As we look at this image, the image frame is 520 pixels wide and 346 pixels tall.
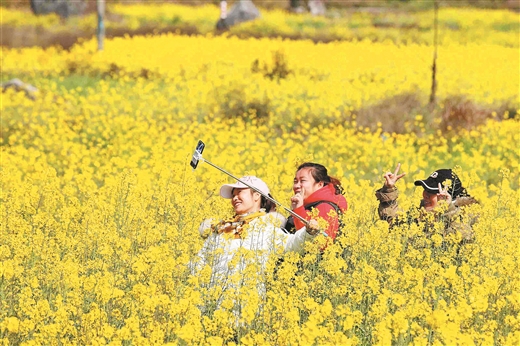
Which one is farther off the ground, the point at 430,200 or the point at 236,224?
the point at 430,200

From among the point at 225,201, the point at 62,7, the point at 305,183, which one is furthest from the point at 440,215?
the point at 62,7

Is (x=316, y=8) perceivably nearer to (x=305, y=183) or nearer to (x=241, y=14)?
(x=241, y=14)

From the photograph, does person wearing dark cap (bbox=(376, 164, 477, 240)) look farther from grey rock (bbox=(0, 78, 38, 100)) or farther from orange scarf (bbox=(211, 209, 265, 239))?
grey rock (bbox=(0, 78, 38, 100))

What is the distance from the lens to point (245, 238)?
20.1 ft

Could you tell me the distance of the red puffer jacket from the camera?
245 inches

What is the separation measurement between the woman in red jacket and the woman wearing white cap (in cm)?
18

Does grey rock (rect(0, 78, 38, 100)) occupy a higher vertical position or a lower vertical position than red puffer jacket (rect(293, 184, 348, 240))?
higher

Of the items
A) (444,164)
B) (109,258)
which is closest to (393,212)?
(109,258)

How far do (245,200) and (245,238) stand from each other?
1.05 feet

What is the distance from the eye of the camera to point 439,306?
18.4ft

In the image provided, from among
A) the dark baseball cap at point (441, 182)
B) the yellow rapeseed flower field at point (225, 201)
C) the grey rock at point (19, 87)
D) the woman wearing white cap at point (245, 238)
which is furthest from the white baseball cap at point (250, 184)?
the grey rock at point (19, 87)

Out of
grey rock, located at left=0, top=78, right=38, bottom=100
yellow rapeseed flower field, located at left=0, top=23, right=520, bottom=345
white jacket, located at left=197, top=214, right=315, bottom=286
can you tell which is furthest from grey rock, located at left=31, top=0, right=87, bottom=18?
white jacket, located at left=197, top=214, right=315, bottom=286

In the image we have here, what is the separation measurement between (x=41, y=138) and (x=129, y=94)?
3.11 m

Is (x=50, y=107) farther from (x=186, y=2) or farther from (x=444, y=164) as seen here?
(x=186, y=2)
